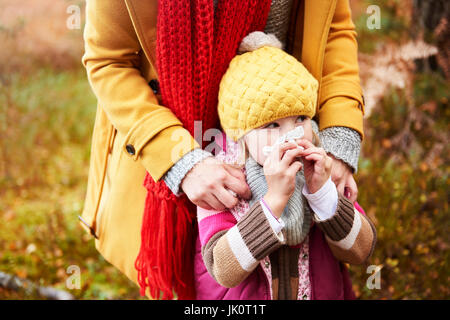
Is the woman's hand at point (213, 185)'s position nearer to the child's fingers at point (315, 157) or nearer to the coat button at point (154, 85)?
the child's fingers at point (315, 157)

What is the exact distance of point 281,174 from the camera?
1.15 m

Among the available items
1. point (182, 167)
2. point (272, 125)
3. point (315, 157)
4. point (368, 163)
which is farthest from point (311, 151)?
point (368, 163)

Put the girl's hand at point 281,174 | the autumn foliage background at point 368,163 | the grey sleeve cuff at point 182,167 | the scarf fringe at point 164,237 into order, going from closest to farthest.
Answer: the girl's hand at point 281,174 → the grey sleeve cuff at point 182,167 → the scarf fringe at point 164,237 → the autumn foliage background at point 368,163

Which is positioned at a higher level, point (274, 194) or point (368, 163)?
point (274, 194)

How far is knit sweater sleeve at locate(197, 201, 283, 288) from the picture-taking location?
46.4 inches

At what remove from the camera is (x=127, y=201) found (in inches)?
60.2

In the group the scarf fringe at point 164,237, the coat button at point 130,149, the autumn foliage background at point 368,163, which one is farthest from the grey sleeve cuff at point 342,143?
the autumn foliage background at point 368,163

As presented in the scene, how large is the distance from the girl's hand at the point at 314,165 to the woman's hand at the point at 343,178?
0.13 meters

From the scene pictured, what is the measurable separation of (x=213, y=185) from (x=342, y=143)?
0.47m

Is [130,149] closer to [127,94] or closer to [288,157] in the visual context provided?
[127,94]

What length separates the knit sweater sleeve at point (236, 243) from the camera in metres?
1.18

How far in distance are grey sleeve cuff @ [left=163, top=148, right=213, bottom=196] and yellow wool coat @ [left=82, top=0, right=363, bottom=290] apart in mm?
18
